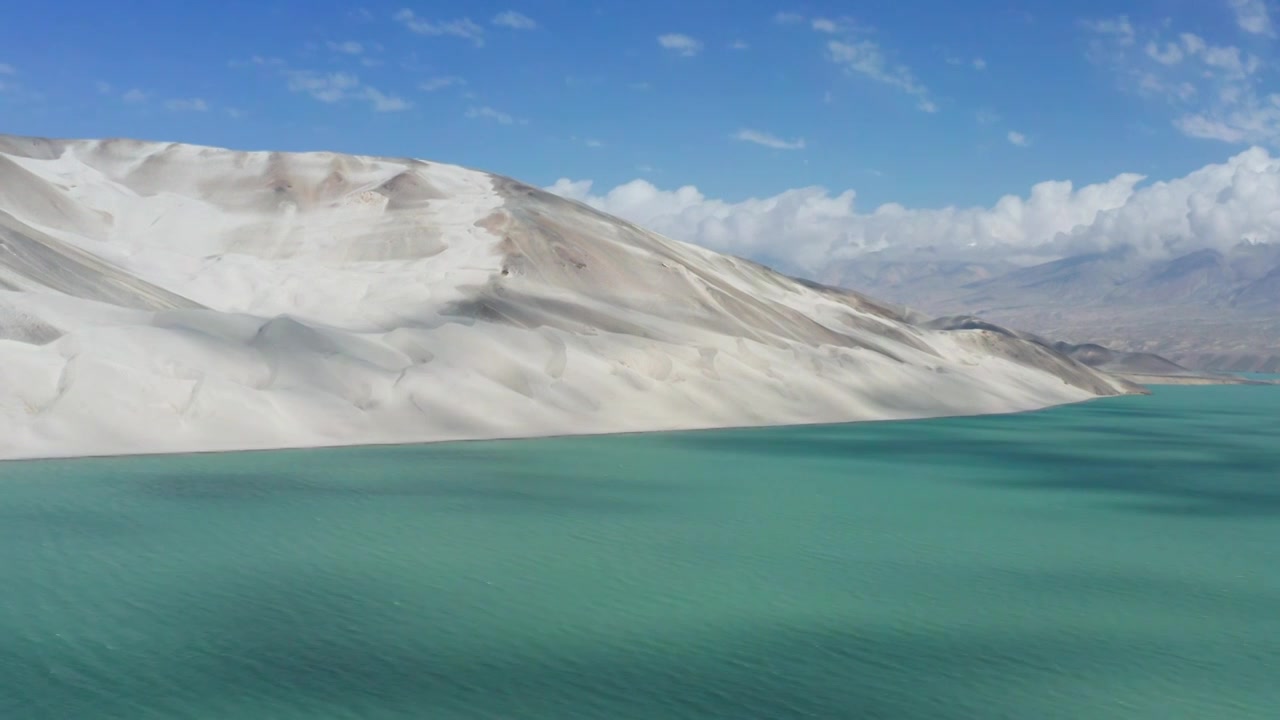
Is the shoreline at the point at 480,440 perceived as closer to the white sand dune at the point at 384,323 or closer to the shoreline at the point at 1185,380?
the white sand dune at the point at 384,323

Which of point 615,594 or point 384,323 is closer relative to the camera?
point 615,594

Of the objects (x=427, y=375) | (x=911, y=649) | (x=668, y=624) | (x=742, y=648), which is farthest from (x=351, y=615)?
(x=427, y=375)

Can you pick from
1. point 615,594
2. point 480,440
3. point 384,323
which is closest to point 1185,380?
point 384,323

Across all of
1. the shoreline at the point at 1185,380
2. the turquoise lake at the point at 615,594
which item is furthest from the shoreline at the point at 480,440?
the shoreline at the point at 1185,380

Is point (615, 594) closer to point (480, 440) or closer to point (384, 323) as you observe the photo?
point (480, 440)

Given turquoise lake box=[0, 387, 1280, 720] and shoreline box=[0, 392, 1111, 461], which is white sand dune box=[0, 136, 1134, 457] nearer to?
shoreline box=[0, 392, 1111, 461]

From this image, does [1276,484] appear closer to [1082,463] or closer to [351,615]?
[1082,463]

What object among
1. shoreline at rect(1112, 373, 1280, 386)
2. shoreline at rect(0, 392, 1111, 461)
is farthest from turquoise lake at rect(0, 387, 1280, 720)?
shoreline at rect(1112, 373, 1280, 386)
